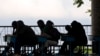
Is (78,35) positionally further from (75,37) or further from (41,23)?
(41,23)

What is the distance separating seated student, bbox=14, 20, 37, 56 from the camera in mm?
14531

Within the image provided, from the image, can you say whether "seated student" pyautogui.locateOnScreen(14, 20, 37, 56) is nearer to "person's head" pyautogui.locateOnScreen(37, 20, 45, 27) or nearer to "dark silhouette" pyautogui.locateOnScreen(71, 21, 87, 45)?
"person's head" pyautogui.locateOnScreen(37, 20, 45, 27)

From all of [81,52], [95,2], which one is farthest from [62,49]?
[95,2]

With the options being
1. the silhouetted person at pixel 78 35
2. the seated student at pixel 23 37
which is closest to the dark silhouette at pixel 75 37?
the silhouetted person at pixel 78 35

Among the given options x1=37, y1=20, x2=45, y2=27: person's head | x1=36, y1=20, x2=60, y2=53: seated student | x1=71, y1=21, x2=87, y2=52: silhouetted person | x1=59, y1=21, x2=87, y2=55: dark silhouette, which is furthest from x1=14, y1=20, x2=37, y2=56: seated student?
x1=71, y1=21, x2=87, y2=52: silhouetted person

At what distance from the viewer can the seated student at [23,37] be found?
14.5 metres

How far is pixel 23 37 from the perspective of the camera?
14812 mm

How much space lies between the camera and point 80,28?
15.0 metres

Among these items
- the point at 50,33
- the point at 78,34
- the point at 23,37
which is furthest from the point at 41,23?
the point at 78,34

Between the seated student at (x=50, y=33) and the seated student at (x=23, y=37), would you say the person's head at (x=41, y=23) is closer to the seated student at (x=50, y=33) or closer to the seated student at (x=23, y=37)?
the seated student at (x=50, y=33)

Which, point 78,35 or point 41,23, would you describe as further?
point 41,23

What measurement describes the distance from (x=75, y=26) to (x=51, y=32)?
80cm

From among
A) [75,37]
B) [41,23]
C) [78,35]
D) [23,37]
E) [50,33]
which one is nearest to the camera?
[75,37]

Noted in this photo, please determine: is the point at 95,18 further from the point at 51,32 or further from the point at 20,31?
the point at 20,31
